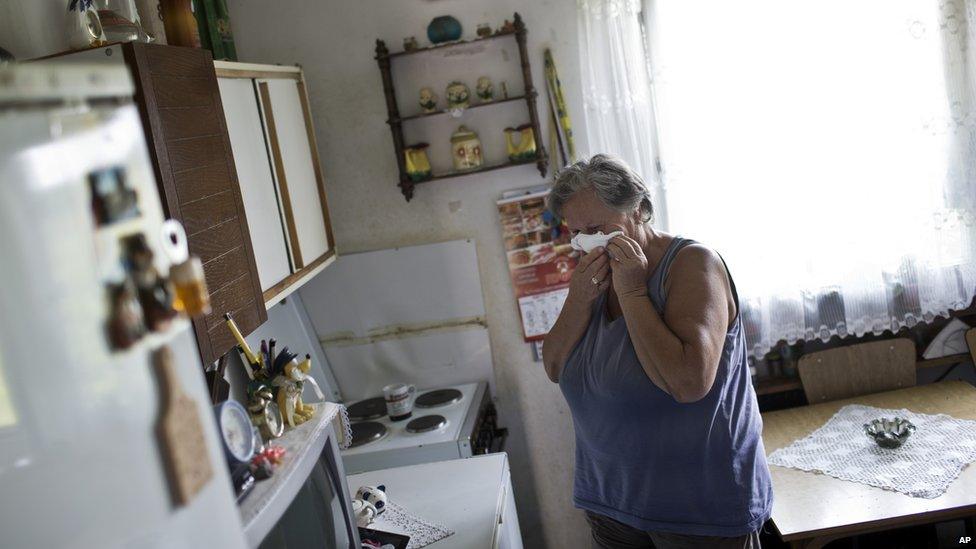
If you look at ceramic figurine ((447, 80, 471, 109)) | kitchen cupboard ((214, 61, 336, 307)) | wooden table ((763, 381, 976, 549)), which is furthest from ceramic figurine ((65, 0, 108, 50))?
wooden table ((763, 381, 976, 549))

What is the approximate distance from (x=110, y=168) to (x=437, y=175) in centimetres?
230

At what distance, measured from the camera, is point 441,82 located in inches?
113

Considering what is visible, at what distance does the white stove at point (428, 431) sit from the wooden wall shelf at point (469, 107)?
0.76 metres

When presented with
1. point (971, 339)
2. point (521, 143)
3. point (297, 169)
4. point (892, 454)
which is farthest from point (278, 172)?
point (971, 339)

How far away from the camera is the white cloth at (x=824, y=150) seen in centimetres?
269

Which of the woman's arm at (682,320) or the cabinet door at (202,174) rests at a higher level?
the cabinet door at (202,174)

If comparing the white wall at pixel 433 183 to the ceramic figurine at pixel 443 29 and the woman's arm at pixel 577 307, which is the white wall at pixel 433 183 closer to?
the ceramic figurine at pixel 443 29

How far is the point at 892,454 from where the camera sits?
7.91 feet

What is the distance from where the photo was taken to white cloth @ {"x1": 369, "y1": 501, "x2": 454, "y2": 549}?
1.98 m

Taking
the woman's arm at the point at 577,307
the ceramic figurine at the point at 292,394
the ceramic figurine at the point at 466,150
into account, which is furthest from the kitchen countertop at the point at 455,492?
the ceramic figurine at the point at 466,150

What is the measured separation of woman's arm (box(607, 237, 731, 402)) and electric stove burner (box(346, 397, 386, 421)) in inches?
50.0

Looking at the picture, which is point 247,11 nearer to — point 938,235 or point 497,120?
point 497,120

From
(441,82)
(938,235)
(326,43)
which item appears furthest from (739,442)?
(326,43)

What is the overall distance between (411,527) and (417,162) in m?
1.28
